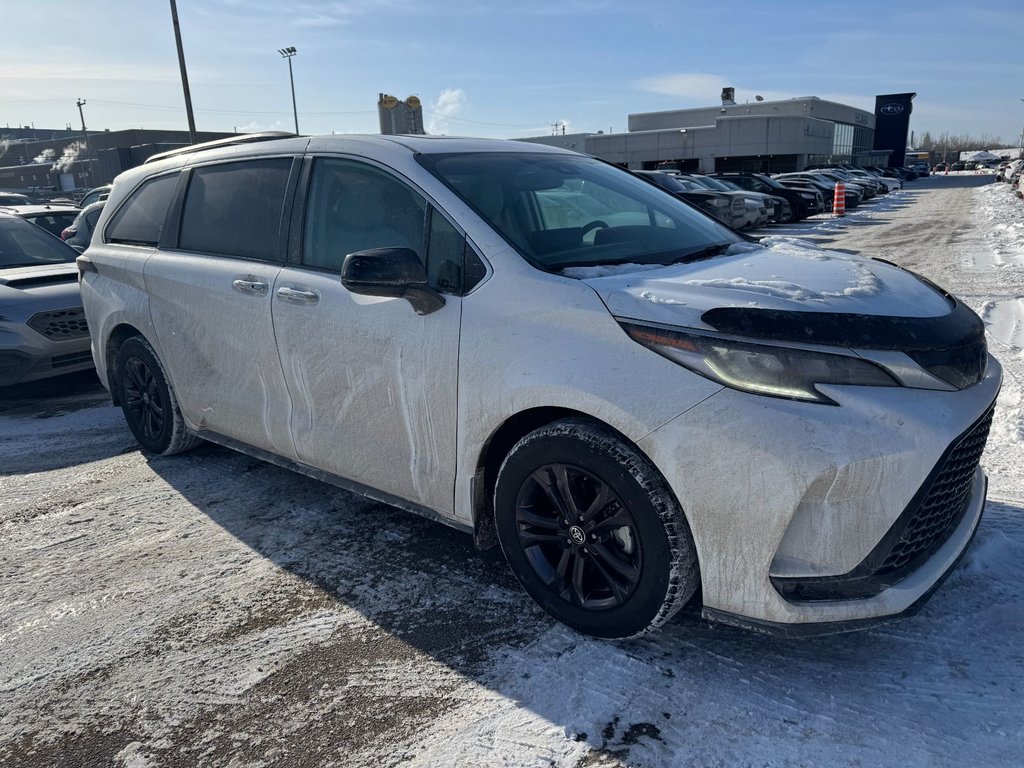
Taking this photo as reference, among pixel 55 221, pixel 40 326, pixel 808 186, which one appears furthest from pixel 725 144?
pixel 40 326

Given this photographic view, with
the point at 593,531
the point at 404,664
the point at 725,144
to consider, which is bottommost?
the point at 404,664

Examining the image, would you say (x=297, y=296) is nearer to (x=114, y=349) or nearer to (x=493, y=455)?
(x=493, y=455)

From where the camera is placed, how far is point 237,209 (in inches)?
156

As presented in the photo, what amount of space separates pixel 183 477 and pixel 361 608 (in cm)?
210

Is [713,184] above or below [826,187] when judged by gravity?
above

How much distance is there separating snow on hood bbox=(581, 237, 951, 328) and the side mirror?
0.56 m

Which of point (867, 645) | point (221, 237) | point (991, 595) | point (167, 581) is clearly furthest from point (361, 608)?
point (991, 595)

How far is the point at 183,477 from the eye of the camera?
4.59 m

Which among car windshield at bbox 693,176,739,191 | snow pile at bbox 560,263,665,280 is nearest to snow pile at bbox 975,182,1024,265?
car windshield at bbox 693,176,739,191

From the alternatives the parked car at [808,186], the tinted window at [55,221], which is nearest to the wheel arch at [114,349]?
the tinted window at [55,221]

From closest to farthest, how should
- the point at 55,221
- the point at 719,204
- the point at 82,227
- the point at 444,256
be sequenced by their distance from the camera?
1. the point at 444,256
2. the point at 82,227
3. the point at 55,221
4. the point at 719,204

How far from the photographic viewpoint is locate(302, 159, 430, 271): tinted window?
3168 millimetres

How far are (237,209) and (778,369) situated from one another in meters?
2.96

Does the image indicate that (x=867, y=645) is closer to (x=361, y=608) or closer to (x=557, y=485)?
(x=557, y=485)
